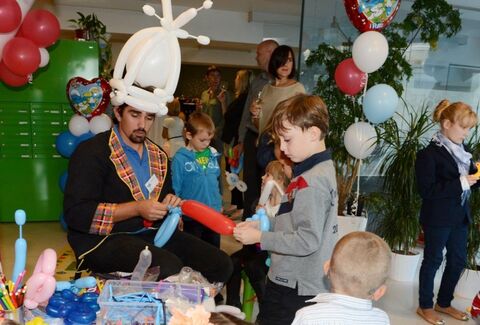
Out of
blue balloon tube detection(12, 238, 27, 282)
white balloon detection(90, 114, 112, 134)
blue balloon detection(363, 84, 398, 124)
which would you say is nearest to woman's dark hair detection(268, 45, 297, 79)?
blue balloon detection(363, 84, 398, 124)

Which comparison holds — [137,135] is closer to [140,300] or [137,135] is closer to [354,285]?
[140,300]

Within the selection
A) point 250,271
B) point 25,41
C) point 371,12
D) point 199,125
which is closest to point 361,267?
point 250,271

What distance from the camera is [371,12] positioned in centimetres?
360

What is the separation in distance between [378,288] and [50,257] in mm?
929

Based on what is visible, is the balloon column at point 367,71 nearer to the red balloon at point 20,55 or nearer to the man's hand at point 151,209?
the man's hand at point 151,209

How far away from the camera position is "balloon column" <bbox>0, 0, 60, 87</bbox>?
353 cm

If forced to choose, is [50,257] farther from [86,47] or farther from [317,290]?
[86,47]

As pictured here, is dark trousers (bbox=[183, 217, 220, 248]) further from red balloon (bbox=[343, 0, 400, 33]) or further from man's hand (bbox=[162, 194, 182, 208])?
red balloon (bbox=[343, 0, 400, 33])

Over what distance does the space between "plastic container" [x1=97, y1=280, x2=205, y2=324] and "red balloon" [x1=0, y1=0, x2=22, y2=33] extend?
8.12ft

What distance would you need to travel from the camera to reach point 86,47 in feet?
14.5

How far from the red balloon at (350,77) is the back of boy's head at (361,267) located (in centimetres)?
255

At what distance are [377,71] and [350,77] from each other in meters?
0.46

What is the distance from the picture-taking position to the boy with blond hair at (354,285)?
119cm

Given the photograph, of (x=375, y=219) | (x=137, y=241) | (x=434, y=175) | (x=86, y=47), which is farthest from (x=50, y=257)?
(x=86, y=47)
